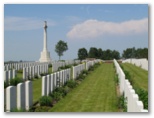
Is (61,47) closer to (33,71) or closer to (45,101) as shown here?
(45,101)

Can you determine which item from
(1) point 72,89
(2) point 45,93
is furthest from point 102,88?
(2) point 45,93

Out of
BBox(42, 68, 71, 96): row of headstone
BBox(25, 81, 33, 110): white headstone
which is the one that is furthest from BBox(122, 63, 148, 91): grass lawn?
BBox(25, 81, 33, 110): white headstone

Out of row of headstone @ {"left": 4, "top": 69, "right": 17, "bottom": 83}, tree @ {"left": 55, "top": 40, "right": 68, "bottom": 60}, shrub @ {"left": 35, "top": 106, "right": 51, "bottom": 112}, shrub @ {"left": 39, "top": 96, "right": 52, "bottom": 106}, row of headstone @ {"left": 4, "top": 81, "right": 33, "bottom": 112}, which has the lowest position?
shrub @ {"left": 35, "top": 106, "right": 51, "bottom": 112}

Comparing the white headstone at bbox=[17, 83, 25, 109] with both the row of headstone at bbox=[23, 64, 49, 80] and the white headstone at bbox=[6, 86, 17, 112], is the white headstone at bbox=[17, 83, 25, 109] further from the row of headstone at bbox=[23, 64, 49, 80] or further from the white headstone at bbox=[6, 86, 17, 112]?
the row of headstone at bbox=[23, 64, 49, 80]

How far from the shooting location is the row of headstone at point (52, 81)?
10797 mm

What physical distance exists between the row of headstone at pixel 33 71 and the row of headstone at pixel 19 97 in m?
4.97

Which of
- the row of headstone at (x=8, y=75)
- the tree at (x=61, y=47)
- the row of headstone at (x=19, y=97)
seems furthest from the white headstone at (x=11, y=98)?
the row of headstone at (x=8, y=75)

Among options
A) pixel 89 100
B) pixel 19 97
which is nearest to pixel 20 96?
pixel 19 97

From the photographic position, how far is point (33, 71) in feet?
51.7

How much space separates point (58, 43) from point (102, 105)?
1999mm

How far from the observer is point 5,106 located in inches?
360

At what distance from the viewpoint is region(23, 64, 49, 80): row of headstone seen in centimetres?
1481

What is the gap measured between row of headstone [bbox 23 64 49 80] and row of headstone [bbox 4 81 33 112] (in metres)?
4.97

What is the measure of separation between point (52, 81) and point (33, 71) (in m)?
4.37
